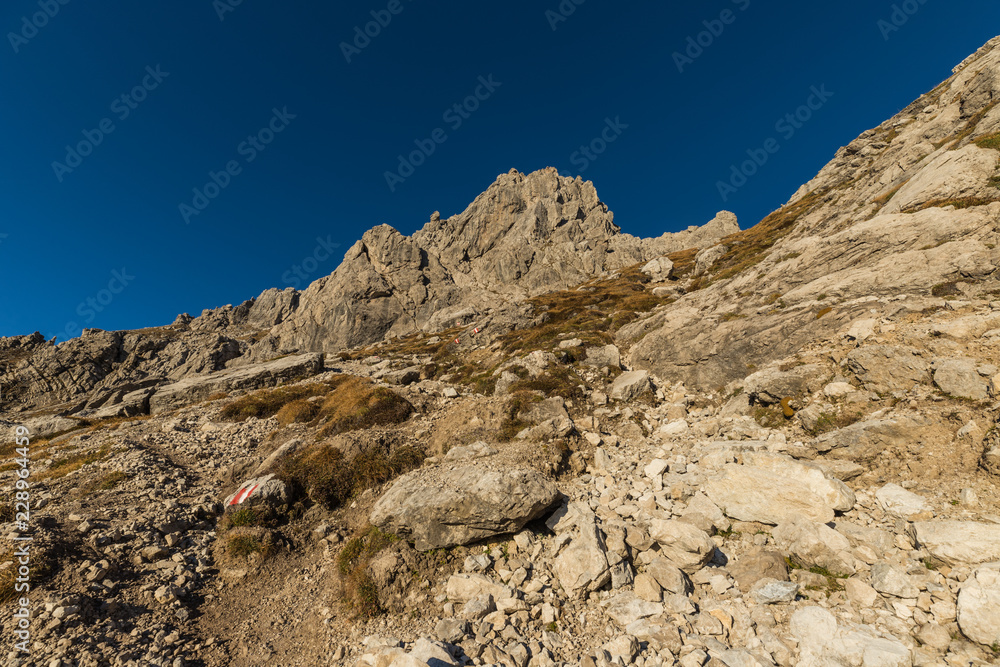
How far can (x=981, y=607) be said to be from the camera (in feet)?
16.7

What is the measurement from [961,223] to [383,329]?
388 feet

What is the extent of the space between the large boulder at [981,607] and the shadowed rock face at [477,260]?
326 ft

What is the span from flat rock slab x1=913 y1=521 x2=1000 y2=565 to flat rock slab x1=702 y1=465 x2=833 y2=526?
5.30 feet

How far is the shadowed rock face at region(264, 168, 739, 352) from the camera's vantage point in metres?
118

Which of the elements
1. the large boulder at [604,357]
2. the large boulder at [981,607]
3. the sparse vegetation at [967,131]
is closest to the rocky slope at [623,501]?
the large boulder at [981,607]

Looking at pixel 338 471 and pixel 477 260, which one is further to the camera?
pixel 477 260

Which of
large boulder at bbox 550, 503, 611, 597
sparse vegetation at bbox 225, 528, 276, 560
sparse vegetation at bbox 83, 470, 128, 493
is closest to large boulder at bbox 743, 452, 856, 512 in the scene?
large boulder at bbox 550, 503, 611, 597

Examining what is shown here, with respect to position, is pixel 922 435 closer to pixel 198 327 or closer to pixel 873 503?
pixel 873 503

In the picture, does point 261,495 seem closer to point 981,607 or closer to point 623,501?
point 623,501

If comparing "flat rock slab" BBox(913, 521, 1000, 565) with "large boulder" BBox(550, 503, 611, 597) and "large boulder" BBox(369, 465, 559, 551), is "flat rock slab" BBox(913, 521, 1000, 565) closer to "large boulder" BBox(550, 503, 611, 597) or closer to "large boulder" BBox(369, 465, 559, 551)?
"large boulder" BBox(550, 503, 611, 597)

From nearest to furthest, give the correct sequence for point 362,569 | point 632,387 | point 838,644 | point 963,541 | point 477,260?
point 838,644 < point 963,541 < point 362,569 < point 632,387 < point 477,260

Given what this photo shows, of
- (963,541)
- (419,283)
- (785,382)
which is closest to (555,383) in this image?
(785,382)

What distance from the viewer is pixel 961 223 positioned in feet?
46.1

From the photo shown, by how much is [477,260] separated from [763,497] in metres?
136
